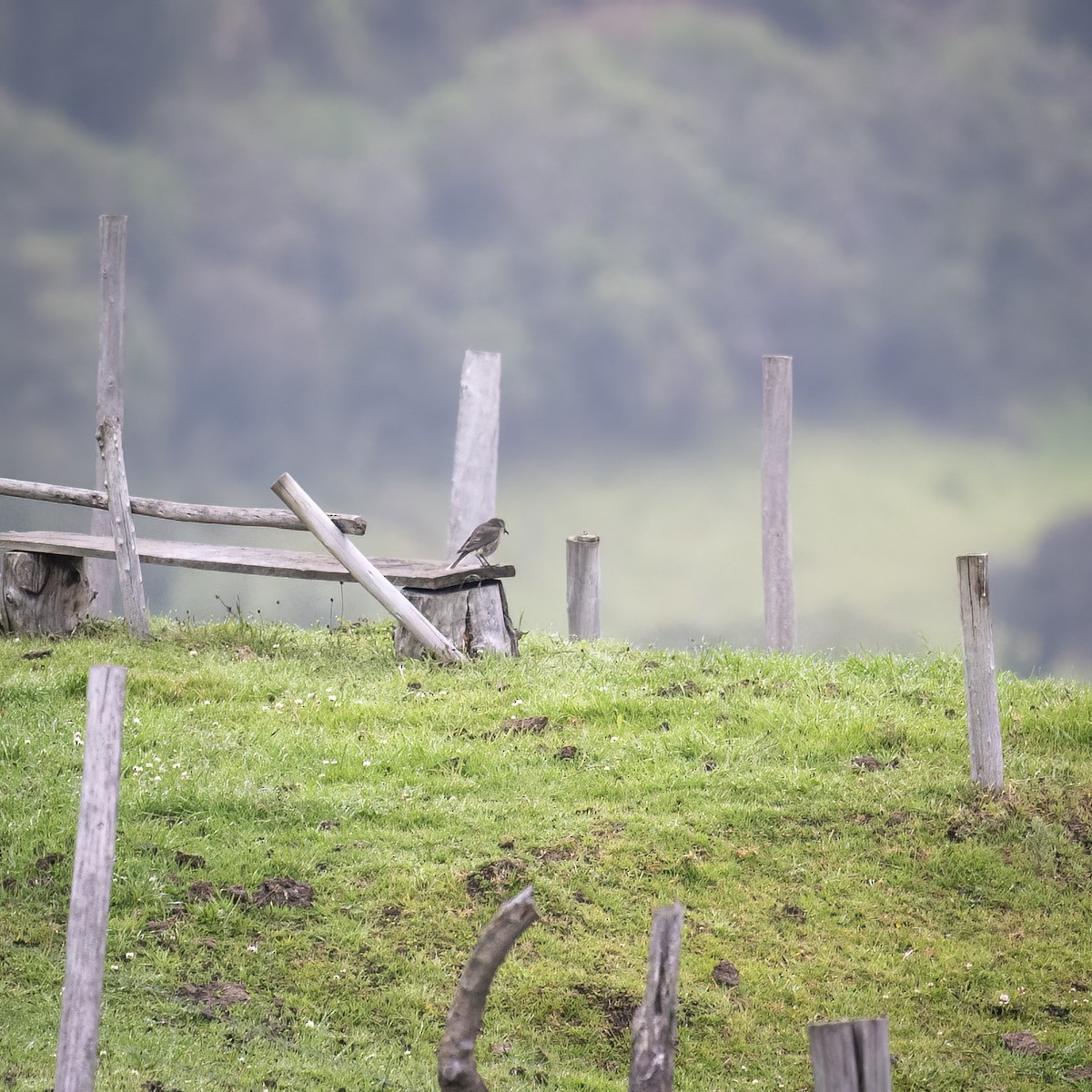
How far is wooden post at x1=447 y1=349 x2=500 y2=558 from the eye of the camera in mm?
13086

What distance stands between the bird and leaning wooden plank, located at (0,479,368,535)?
1.02 m

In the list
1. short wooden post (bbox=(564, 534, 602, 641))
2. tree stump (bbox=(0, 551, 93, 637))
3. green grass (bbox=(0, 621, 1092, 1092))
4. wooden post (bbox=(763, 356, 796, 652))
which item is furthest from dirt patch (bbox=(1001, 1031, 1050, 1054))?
tree stump (bbox=(0, 551, 93, 637))

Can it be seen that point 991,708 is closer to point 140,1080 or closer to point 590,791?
point 590,791

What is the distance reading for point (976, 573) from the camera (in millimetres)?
7801

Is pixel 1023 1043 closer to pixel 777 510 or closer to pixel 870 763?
pixel 870 763

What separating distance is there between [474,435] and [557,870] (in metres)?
6.65

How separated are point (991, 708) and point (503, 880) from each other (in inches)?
131

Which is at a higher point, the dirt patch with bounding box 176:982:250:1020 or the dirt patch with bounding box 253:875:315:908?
the dirt patch with bounding box 253:875:315:908

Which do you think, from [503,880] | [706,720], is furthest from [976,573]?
[503,880]

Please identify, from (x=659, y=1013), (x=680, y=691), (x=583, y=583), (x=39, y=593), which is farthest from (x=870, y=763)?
(x=39, y=593)

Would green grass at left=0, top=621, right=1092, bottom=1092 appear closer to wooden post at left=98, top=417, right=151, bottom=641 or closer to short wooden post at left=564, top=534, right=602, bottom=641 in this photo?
wooden post at left=98, top=417, right=151, bottom=641

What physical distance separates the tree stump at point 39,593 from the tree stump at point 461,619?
370 centimetres

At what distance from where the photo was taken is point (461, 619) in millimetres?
11258

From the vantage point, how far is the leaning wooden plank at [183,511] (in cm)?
1097
